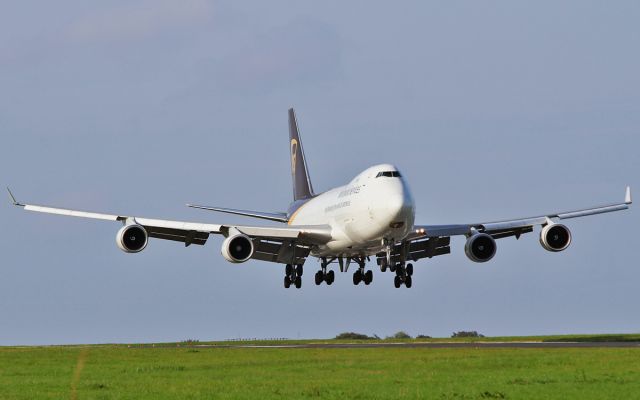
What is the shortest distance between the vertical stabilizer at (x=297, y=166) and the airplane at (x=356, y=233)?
43.5 ft

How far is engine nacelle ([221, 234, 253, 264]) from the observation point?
6131 cm

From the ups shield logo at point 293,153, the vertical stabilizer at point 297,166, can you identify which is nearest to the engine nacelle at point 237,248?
the vertical stabilizer at point 297,166

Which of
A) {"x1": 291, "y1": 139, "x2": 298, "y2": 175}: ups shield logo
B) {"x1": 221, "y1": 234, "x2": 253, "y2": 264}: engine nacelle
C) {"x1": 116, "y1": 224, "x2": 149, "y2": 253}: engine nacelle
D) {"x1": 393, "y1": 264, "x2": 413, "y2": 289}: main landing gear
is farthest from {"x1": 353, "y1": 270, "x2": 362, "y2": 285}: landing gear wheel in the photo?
{"x1": 291, "y1": 139, "x2": 298, "y2": 175}: ups shield logo

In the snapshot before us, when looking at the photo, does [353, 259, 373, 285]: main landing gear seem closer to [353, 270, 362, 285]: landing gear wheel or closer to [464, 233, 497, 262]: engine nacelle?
[353, 270, 362, 285]: landing gear wheel

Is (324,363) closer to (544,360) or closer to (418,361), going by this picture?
(418,361)

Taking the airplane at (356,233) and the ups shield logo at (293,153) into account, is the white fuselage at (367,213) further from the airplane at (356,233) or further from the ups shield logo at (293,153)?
the ups shield logo at (293,153)

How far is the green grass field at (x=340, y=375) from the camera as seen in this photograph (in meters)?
32.3

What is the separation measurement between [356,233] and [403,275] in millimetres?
7153

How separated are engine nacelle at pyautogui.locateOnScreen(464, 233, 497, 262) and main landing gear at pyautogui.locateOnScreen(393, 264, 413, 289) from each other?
159 inches

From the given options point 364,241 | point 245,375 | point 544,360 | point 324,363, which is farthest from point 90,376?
point 364,241

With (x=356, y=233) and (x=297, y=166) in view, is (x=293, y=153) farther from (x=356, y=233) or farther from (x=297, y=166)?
(x=356, y=233)

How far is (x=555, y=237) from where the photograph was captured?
207 feet

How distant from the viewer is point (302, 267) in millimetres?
71250

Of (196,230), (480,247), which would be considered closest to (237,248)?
(196,230)
